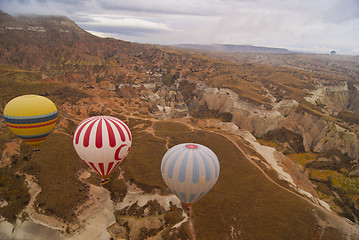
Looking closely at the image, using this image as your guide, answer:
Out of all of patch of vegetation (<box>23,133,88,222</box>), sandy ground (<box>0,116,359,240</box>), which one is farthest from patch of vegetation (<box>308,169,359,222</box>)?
patch of vegetation (<box>23,133,88,222</box>)

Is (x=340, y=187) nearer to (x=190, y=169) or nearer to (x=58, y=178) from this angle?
(x=190, y=169)

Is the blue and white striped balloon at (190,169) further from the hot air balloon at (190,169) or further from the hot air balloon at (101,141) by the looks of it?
the hot air balloon at (101,141)

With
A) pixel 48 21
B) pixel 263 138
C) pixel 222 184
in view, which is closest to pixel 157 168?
pixel 222 184

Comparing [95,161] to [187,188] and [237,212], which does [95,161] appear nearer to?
[187,188]

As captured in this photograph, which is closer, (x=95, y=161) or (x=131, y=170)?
(x=95, y=161)

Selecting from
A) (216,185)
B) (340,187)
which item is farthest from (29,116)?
(340,187)

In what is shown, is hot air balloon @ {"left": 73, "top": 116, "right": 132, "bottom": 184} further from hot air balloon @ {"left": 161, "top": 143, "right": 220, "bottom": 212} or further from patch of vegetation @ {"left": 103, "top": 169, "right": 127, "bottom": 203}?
patch of vegetation @ {"left": 103, "top": 169, "right": 127, "bottom": 203}
